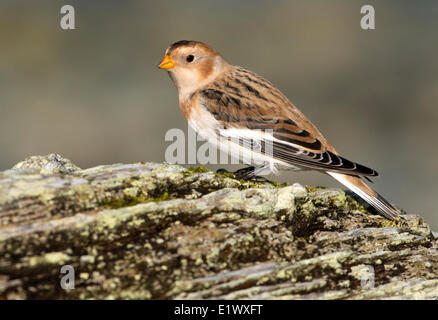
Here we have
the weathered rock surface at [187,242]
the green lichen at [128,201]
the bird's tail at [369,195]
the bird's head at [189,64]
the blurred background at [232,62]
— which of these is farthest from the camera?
the blurred background at [232,62]

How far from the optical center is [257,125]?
234 inches

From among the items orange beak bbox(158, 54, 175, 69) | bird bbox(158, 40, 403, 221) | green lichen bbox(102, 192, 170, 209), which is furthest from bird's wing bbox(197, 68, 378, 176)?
green lichen bbox(102, 192, 170, 209)

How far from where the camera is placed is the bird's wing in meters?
5.62

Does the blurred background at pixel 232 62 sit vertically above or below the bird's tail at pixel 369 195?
above

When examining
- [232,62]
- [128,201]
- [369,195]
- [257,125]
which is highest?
[232,62]

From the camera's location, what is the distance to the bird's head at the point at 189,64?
265 inches

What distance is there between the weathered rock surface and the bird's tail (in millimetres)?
340

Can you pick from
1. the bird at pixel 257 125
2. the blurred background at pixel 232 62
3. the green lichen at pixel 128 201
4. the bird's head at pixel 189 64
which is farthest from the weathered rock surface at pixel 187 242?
the blurred background at pixel 232 62

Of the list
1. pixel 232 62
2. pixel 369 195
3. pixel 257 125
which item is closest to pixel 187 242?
pixel 257 125

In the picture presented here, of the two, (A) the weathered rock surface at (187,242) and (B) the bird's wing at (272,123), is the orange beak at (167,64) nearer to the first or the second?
(B) the bird's wing at (272,123)

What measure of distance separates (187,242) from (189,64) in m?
3.26

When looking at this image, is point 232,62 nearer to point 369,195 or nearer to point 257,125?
point 257,125

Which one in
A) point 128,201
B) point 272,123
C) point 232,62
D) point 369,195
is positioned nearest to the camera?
point 128,201

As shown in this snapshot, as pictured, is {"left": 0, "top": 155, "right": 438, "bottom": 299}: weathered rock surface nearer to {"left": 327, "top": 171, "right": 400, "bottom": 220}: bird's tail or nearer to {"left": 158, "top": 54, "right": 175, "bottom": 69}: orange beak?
{"left": 327, "top": 171, "right": 400, "bottom": 220}: bird's tail
